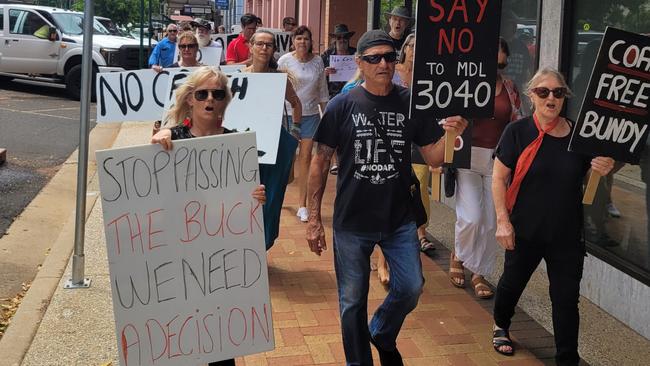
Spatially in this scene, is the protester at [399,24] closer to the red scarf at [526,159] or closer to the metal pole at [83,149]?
the metal pole at [83,149]

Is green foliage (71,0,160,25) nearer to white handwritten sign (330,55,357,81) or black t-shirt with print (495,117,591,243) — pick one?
white handwritten sign (330,55,357,81)

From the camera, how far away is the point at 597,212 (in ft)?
19.0

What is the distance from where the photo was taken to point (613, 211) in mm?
5598

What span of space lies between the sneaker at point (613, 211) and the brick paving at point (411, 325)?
1018mm

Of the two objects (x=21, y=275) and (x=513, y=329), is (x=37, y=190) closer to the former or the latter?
(x=21, y=275)

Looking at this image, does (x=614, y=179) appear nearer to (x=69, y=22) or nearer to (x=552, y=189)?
(x=552, y=189)

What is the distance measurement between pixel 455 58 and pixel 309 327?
1.97 m

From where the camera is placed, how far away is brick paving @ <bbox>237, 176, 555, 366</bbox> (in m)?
4.46

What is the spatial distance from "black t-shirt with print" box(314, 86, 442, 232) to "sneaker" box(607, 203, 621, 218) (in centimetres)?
238

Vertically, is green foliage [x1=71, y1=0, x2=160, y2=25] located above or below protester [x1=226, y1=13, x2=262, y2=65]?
above

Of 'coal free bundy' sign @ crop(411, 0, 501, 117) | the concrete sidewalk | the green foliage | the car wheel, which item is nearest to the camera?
'coal free bundy' sign @ crop(411, 0, 501, 117)

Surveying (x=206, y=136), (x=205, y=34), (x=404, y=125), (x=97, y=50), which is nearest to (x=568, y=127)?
(x=404, y=125)

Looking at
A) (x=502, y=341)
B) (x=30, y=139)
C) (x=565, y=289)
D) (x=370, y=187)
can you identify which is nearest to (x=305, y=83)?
(x=502, y=341)

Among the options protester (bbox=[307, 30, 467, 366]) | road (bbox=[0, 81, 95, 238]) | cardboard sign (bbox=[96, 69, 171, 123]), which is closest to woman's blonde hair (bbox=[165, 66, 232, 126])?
protester (bbox=[307, 30, 467, 366])
